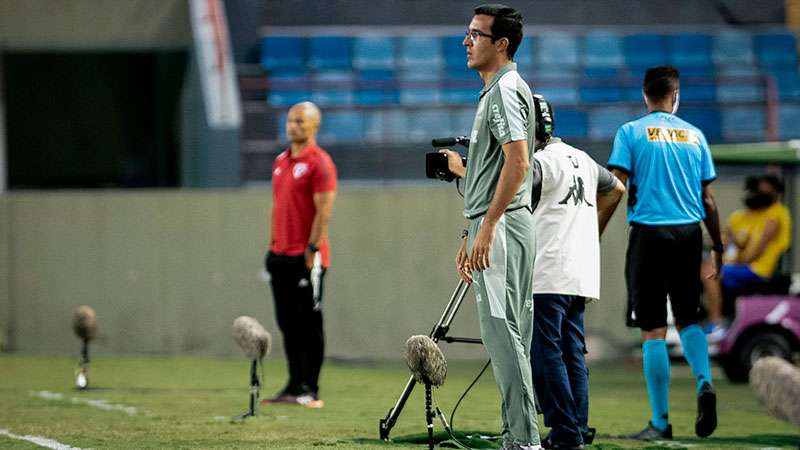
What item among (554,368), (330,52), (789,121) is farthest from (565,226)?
(330,52)

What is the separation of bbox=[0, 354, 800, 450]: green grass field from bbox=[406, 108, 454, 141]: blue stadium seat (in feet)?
14.6

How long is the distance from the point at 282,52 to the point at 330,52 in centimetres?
68

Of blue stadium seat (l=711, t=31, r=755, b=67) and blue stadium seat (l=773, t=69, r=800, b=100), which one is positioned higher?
blue stadium seat (l=711, t=31, r=755, b=67)

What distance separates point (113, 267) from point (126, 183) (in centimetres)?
617

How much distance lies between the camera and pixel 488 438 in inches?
275

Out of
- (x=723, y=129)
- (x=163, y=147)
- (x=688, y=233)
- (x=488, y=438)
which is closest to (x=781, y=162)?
(x=723, y=129)

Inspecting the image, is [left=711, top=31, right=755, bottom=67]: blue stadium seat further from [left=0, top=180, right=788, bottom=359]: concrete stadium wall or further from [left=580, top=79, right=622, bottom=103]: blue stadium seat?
[left=0, top=180, right=788, bottom=359]: concrete stadium wall

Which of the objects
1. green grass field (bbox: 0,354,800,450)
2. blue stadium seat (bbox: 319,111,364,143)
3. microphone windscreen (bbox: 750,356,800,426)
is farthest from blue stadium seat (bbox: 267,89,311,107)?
microphone windscreen (bbox: 750,356,800,426)

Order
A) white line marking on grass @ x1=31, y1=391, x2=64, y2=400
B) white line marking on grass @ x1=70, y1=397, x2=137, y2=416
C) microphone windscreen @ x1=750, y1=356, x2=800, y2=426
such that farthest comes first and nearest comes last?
white line marking on grass @ x1=31, y1=391, x2=64, y2=400 → white line marking on grass @ x1=70, y1=397, x2=137, y2=416 → microphone windscreen @ x1=750, y1=356, x2=800, y2=426

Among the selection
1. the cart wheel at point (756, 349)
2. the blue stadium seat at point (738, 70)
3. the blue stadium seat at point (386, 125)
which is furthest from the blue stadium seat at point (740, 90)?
the cart wheel at point (756, 349)

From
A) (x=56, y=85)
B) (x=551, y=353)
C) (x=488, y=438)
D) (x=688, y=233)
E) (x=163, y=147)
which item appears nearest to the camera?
(x=551, y=353)

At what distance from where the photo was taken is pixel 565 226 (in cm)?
652

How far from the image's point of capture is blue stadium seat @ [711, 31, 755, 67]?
19.8 m

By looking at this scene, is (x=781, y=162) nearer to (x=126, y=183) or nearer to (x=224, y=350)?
(x=224, y=350)
